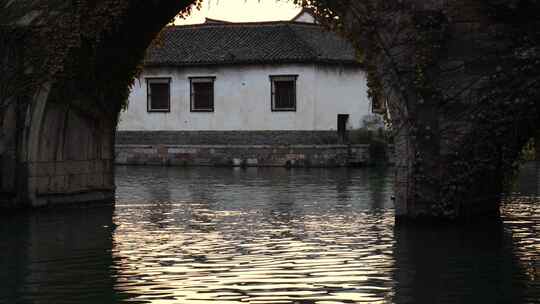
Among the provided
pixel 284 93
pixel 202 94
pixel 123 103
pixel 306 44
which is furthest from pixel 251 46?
pixel 123 103

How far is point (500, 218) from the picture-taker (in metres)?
17.2

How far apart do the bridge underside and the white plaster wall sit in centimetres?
2146

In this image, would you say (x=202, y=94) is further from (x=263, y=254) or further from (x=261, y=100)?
(x=263, y=254)

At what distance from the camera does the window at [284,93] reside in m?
43.3

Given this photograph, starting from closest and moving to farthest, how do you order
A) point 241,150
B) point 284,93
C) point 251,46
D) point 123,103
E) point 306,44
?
point 123,103, point 241,150, point 284,93, point 306,44, point 251,46

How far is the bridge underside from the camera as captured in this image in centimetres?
1574

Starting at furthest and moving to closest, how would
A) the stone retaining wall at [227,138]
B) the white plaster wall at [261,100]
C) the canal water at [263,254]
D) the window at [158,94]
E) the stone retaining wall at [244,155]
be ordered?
the window at [158,94] < the white plaster wall at [261,100] < the stone retaining wall at [227,138] < the stone retaining wall at [244,155] < the canal water at [263,254]

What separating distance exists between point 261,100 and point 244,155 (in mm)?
2662

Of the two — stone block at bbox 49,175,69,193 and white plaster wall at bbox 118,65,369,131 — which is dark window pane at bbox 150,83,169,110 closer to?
white plaster wall at bbox 118,65,369,131

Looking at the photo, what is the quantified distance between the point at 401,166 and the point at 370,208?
4.24 m

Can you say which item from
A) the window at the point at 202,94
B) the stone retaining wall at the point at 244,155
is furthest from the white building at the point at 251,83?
the stone retaining wall at the point at 244,155

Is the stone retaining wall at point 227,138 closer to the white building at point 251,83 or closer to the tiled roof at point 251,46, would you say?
the white building at point 251,83

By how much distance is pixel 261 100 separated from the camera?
43.8 m

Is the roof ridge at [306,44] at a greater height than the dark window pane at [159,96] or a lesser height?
greater
